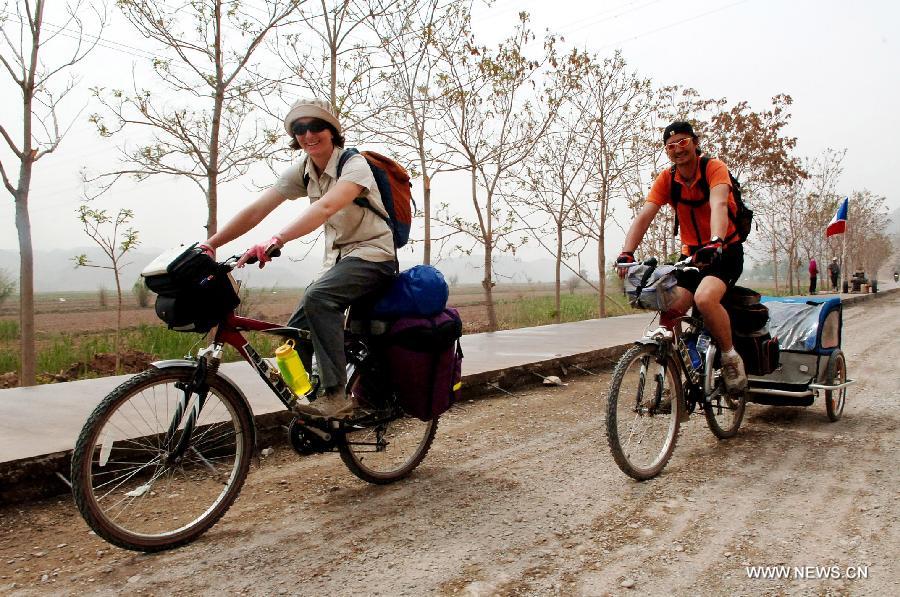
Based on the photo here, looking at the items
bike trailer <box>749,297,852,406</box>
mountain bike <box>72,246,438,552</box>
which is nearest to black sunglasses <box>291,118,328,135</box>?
mountain bike <box>72,246,438,552</box>

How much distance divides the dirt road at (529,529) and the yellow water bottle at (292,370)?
61cm

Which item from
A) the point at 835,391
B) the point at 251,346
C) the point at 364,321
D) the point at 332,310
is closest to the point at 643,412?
the point at 364,321

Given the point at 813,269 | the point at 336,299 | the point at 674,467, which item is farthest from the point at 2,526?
the point at 813,269

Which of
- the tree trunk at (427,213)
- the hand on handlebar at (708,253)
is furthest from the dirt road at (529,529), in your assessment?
→ the tree trunk at (427,213)

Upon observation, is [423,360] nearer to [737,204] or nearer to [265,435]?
[265,435]

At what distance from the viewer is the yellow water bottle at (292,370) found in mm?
3068

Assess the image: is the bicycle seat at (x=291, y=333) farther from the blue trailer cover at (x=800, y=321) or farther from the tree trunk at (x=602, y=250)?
the tree trunk at (x=602, y=250)

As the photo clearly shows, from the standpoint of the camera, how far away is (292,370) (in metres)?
3.10

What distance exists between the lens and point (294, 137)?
3328mm

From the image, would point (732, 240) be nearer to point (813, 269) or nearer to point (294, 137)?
point (294, 137)

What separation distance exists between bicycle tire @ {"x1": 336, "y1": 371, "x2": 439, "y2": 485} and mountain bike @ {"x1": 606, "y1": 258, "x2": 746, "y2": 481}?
43.0 inches

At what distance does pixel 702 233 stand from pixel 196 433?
321cm

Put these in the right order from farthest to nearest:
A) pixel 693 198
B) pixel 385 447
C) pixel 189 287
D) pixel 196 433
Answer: pixel 693 198, pixel 385 447, pixel 196 433, pixel 189 287

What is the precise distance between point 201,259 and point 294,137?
90 centimetres
